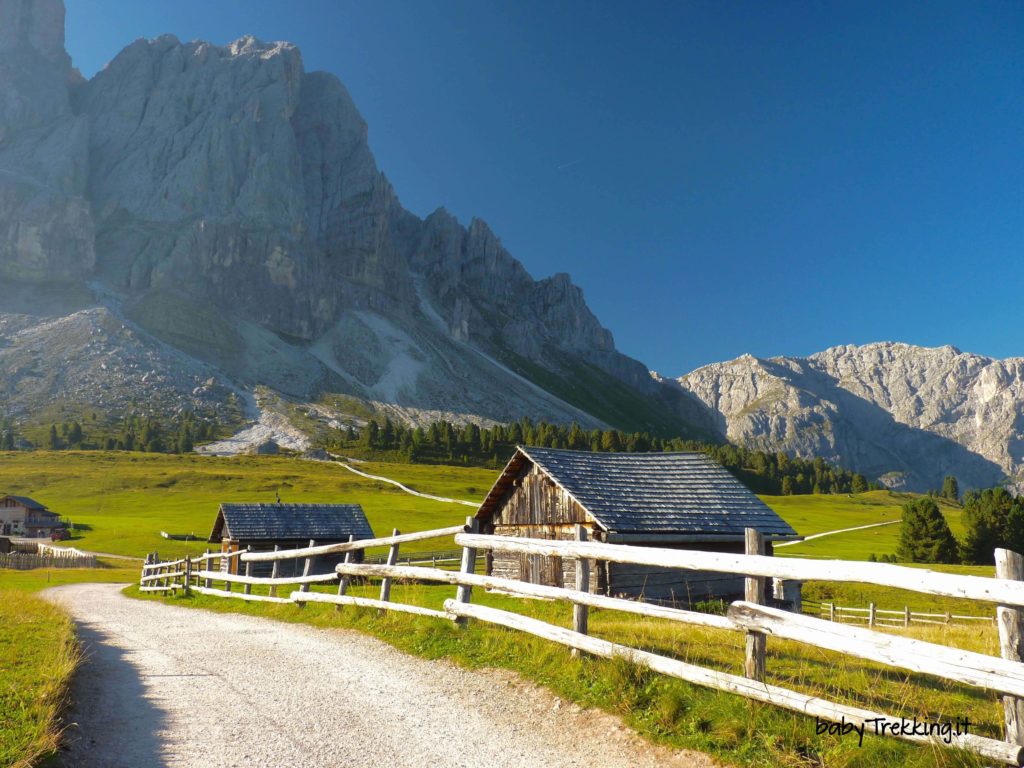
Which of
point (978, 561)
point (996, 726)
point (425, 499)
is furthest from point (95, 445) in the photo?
point (996, 726)

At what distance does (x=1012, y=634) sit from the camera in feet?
17.8

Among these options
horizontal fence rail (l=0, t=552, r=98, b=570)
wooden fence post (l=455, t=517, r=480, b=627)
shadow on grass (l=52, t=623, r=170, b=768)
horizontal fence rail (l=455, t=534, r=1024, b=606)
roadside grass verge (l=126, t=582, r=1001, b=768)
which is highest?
horizontal fence rail (l=455, t=534, r=1024, b=606)

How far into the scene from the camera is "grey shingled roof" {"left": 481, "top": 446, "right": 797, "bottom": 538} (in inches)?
1012

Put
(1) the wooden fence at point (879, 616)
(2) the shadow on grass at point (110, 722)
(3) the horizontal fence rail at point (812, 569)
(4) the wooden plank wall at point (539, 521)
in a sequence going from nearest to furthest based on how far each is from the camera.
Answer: (3) the horizontal fence rail at point (812, 569)
(2) the shadow on grass at point (110, 722)
(4) the wooden plank wall at point (539, 521)
(1) the wooden fence at point (879, 616)

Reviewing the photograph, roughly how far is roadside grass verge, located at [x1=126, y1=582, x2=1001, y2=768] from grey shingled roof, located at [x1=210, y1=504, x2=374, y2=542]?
106 ft

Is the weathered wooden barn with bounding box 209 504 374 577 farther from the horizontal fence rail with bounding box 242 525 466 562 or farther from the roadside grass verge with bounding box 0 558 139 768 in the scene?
the roadside grass verge with bounding box 0 558 139 768

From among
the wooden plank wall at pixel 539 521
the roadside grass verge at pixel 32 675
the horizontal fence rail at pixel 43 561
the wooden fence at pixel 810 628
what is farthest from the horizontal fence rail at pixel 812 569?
the horizontal fence rail at pixel 43 561

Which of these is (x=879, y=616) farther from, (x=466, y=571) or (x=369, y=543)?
(x=466, y=571)

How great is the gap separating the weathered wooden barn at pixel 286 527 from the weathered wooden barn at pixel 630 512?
15.1 meters

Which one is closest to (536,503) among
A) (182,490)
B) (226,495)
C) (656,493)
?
(656,493)

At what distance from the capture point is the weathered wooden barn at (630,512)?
25594 mm

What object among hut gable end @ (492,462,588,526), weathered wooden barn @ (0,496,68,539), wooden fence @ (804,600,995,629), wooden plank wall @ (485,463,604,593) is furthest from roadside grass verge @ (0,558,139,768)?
weathered wooden barn @ (0,496,68,539)

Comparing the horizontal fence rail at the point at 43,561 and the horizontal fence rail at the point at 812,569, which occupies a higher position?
the horizontal fence rail at the point at 812,569

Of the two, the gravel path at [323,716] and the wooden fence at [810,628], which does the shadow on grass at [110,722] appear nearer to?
the gravel path at [323,716]
